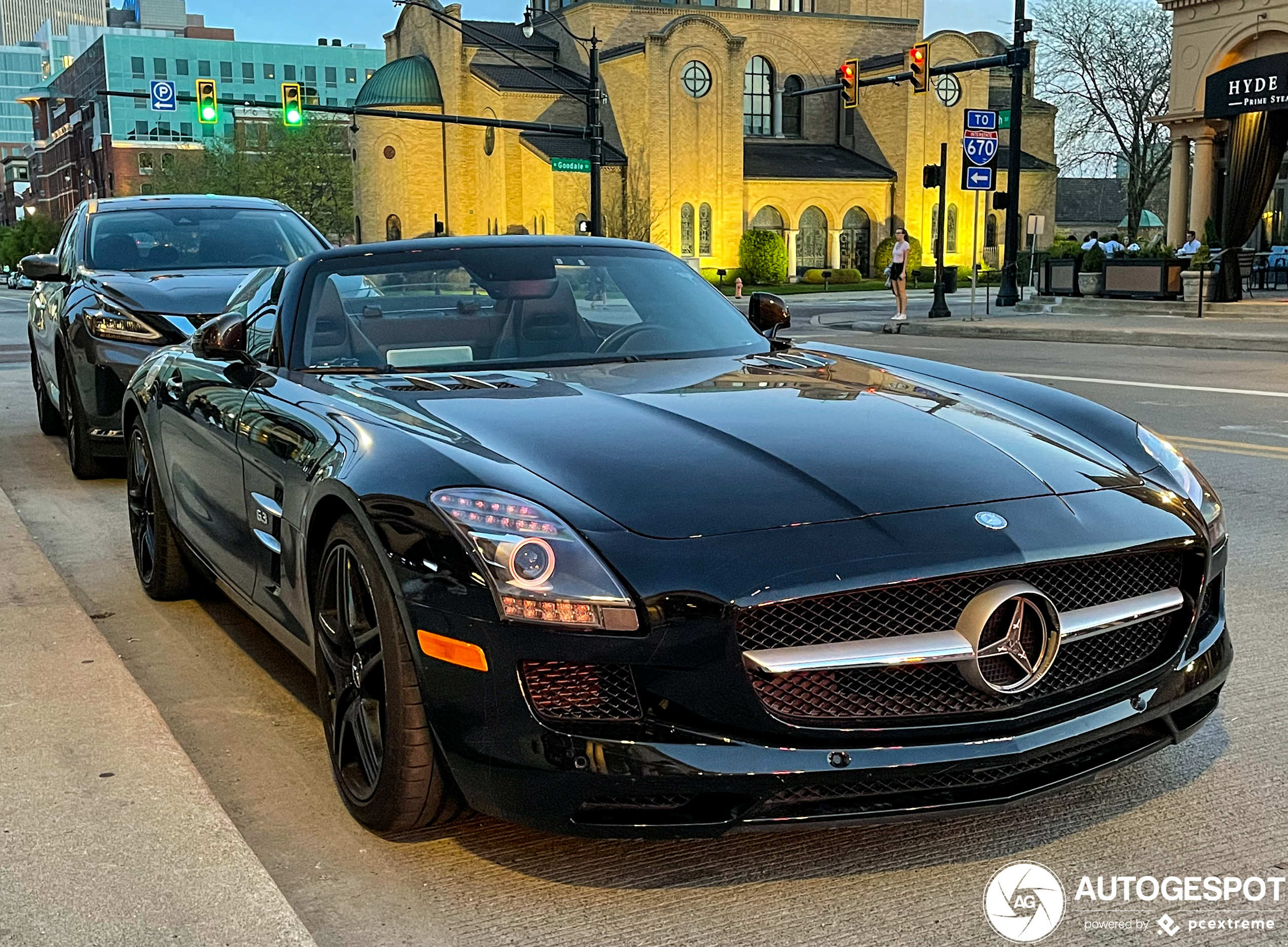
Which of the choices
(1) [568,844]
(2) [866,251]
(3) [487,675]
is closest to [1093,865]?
(1) [568,844]

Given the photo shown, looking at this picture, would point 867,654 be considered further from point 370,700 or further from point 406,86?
point 406,86

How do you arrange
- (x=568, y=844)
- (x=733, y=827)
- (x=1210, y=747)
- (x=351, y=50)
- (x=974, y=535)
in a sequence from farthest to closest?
(x=351, y=50) < (x=1210, y=747) < (x=568, y=844) < (x=974, y=535) < (x=733, y=827)

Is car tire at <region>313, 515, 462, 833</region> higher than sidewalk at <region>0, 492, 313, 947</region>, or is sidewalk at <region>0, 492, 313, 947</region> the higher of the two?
car tire at <region>313, 515, 462, 833</region>

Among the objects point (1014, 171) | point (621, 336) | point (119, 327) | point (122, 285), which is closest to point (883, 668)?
point (621, 336)

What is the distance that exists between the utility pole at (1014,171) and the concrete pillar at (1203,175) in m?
5.60

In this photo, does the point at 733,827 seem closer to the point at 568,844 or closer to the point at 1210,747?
the point at 568,844

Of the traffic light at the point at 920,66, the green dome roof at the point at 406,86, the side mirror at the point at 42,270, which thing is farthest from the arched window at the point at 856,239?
the side mirror at the point at 42,270

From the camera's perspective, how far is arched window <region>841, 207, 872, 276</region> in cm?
7088

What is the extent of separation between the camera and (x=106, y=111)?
411 ft

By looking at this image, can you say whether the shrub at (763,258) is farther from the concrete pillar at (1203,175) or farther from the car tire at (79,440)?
the car tire at (79,440)

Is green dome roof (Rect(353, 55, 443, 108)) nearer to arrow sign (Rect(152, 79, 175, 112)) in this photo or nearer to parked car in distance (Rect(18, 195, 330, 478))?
arrow sign (Rect(152, 79, 175, 112))

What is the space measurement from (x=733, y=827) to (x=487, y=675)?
0.59 metres

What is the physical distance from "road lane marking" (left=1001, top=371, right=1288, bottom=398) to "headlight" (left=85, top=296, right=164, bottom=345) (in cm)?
782

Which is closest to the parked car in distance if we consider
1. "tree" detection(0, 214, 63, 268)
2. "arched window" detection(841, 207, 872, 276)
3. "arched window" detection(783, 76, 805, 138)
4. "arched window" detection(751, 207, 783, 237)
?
"arched window" detection(751, 207, 783, 237)
